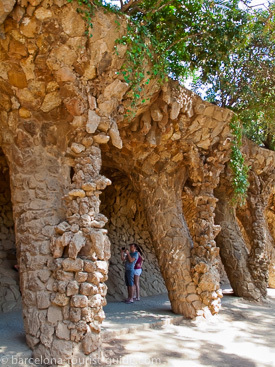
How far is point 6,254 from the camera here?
7.08 meters

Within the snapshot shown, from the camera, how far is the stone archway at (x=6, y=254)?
6316mm

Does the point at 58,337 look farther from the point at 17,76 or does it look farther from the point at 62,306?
the point at 17,76

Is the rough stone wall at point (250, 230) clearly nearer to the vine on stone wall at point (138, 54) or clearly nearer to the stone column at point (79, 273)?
the vine on stone wall at point (138, 54)

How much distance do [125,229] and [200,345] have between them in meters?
4.97

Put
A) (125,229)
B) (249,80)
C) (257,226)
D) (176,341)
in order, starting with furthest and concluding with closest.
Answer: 1. (125,229)
2. (257,226)
3. (249,80)
4. (176,341)

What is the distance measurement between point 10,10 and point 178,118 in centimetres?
318

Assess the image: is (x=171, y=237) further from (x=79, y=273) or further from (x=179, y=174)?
(x=79, y=273)

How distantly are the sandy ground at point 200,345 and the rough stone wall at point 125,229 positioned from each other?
9.81ft

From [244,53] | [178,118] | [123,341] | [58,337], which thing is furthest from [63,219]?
[244,53]

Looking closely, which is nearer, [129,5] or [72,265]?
[72,265]

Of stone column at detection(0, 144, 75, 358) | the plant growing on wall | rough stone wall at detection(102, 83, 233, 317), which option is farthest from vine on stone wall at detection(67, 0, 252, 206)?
stone column at detection(0, 144, 75, 358)

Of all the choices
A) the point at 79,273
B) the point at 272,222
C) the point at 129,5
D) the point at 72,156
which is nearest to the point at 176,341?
the point at 79,273

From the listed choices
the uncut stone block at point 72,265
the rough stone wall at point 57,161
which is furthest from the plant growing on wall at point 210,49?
the uncut stone block at point 72,265

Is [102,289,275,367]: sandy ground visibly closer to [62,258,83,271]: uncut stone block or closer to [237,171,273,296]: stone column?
[62,258,83,271]: uncut stone block
